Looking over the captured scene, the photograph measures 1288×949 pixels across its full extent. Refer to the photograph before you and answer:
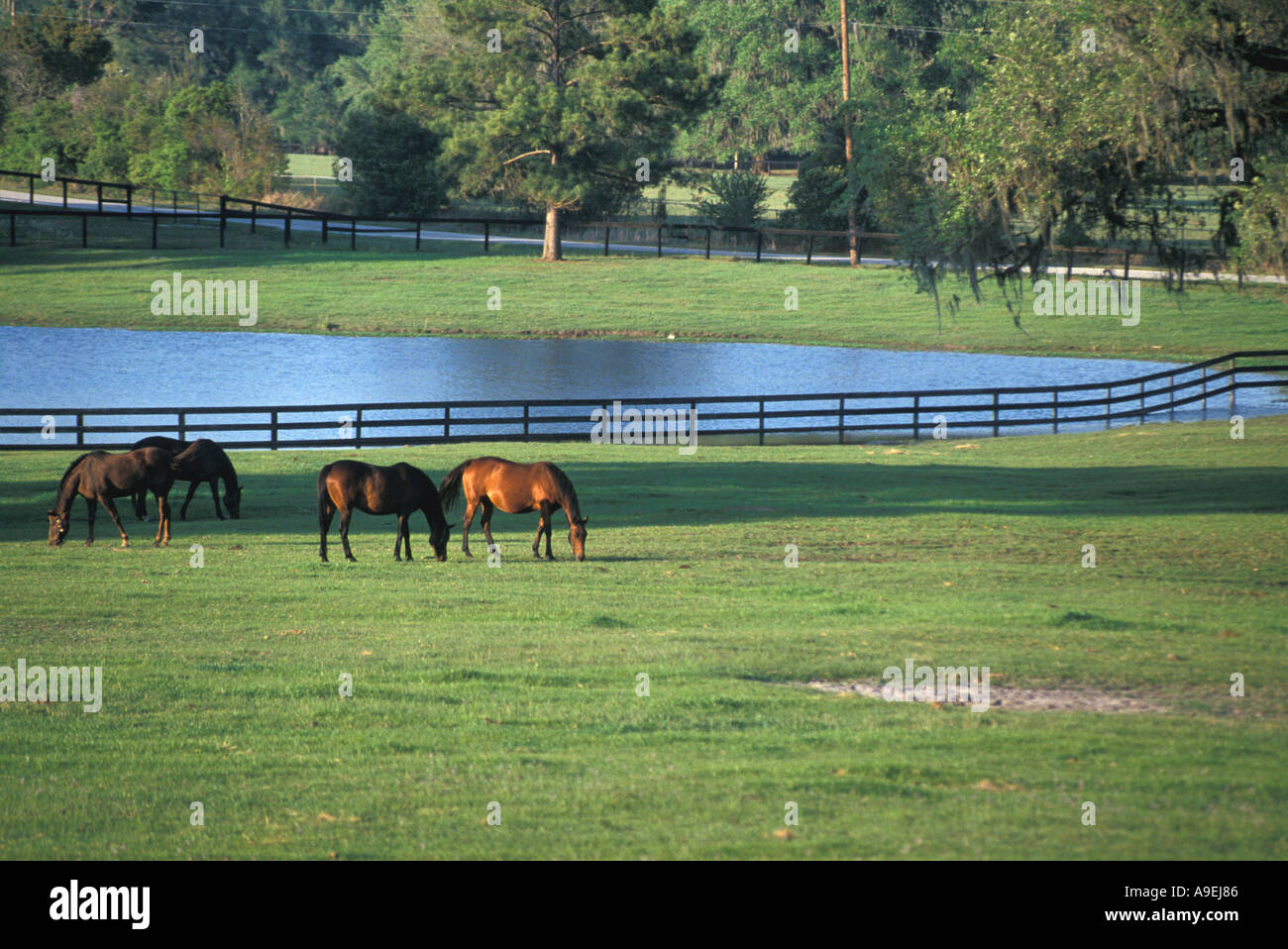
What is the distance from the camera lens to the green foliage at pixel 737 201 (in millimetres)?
68375

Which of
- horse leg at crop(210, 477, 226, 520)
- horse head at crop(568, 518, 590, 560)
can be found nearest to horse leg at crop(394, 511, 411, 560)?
horse head at crop(568, 518, 590, 560)

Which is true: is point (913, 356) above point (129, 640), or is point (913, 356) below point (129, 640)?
above

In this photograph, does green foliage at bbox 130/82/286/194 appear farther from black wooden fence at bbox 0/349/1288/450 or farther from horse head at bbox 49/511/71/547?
horse head at bbox 49/511/71/547

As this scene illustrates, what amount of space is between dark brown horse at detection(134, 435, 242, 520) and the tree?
3836 centimetres

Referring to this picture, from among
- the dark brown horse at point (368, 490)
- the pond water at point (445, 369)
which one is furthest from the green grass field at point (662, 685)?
the pond water at point (445, 369)

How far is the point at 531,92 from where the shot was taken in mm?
57125

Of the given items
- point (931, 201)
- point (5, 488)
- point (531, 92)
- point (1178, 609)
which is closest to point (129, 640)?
point (1178, 609)

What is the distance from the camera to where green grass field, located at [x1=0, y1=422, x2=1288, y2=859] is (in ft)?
23.1

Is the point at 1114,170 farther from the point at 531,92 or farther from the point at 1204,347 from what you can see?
the point at 531,92

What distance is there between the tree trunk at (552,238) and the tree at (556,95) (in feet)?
0.15

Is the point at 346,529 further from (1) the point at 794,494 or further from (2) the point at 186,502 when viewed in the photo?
(1) the point at 794,494

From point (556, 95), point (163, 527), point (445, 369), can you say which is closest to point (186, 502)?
point (163, 527)

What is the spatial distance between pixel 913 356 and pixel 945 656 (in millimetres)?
36566

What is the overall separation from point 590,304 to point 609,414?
20.7m
